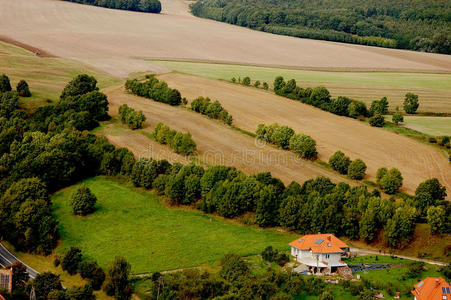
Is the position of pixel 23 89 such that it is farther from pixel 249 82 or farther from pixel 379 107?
pixel 379 107

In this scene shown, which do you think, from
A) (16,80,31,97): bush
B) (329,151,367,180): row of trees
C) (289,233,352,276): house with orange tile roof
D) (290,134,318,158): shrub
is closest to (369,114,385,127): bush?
(290,134,318,158): shrub

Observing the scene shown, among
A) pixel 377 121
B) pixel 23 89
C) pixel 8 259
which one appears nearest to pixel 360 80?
pixel 377 121

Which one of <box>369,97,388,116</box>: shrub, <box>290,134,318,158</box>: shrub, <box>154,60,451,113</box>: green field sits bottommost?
<box>290,134,318,158</box>: shrub

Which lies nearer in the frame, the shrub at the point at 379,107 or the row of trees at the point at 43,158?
the row of trees at the point at 43,158

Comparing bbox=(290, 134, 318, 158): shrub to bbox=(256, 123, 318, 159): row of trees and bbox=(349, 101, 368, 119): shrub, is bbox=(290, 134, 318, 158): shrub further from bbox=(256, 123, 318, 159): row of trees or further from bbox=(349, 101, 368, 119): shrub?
bbox=(349, 101, 368, 119): shrub

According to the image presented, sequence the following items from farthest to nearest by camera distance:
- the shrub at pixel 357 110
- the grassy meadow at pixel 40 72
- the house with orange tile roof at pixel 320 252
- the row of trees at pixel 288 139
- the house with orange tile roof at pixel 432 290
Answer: the grassy meadow at pixel 40 72, the shrub at pixel 357 110, the row of trees at pixel 288 139, the house with orange tile roof at pixel 320 252, the house with orange tile roof at pixel 432 290

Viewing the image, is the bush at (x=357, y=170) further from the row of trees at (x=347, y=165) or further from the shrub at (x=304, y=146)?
the shrub at (x=304, y=146)

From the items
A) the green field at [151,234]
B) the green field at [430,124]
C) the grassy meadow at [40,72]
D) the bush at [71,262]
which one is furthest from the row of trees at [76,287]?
the green field at [430,124]
